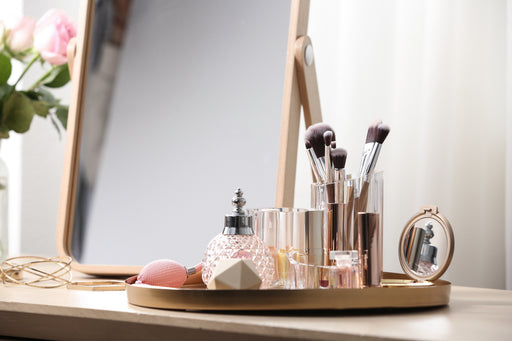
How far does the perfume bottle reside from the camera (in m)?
0.54

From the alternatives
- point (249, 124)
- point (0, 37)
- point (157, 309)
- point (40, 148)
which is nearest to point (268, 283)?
point (157, 309)

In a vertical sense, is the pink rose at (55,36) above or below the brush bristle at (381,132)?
above

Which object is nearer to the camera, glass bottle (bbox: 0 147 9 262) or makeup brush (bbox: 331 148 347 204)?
makeup brush (bbox: 331 148 347 204)

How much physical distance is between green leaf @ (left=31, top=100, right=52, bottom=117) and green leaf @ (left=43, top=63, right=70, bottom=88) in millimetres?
44

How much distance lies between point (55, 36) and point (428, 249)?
0.71 metres

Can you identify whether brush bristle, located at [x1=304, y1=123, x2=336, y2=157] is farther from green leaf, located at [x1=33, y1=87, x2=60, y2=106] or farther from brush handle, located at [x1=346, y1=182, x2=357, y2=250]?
green leaf, located at [x1=33, y1=87, x2=60, y2=106]

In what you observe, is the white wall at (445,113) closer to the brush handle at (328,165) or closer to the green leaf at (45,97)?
the brush handle at (328,165)

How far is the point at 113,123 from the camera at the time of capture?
34.2 inches

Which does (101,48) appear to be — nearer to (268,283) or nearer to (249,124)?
(249,124)

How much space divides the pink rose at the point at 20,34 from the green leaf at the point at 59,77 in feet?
0.23

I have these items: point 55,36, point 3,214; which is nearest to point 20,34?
point 55,36

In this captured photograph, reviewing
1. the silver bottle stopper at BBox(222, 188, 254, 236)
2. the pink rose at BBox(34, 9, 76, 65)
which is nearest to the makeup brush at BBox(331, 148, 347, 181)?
the silver bottle stopper at BBox(222, 188, 254, 236)

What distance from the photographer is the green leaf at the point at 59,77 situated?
1021 millimetres

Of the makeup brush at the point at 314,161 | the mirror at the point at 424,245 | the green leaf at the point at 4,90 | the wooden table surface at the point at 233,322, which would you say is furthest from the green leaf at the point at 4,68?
the mirror at the point at 424,245
